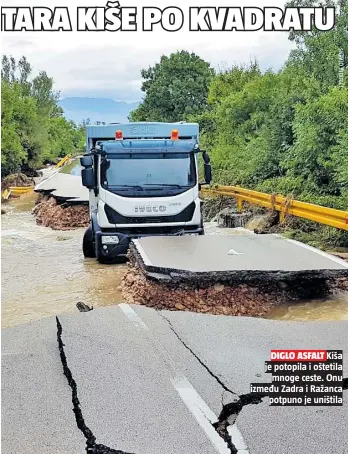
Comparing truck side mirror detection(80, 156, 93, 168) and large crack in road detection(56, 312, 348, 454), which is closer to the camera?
large crack in road detection(56, 312, 348, 454)

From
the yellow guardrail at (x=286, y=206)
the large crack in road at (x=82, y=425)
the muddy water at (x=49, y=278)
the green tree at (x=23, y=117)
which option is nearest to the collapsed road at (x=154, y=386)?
the large crack in road at (x=82, y=425)

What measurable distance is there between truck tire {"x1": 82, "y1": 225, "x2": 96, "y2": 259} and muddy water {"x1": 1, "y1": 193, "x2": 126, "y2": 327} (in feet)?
0.61

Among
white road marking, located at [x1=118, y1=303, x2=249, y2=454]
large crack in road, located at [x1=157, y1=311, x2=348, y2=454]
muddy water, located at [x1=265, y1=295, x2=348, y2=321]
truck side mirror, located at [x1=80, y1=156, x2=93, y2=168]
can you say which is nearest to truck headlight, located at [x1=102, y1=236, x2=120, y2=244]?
truck side mirror, located at [x1=80, y1=156, x2=93, y2=168]

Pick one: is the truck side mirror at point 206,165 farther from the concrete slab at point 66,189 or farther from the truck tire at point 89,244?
the concrete slab at point 66,189

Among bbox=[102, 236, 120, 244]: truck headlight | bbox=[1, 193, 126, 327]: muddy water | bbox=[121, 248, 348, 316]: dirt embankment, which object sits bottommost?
bbox=[1, 193, 126, 327]: muddy water

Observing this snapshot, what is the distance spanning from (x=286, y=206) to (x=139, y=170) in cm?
413

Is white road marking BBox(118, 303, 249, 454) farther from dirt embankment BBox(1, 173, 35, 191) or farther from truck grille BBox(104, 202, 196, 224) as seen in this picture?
dirt embankment BBox(1, 173, 35, 191)

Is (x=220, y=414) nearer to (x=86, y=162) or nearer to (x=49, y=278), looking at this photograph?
(x=49, y=278)

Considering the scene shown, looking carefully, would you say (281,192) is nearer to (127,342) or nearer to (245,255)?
(245,255)

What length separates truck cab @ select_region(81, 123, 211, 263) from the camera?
11039 millimetres

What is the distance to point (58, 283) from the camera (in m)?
10.5

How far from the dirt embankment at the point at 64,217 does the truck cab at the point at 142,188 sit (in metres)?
7.97

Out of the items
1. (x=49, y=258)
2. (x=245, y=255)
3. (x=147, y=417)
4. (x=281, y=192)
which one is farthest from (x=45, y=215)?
(x=147, y=417)

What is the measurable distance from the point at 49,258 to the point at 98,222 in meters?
2.83
